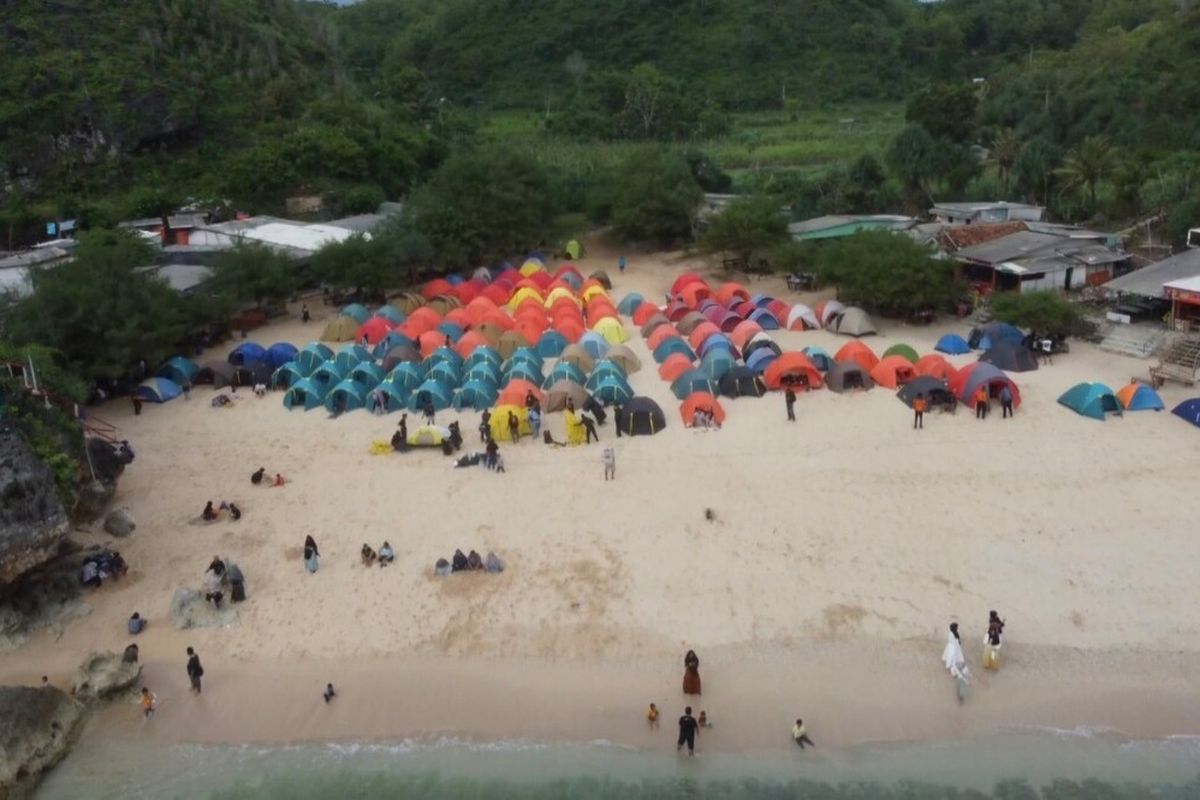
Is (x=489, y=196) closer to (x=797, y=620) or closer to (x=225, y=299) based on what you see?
(x=225, y=299)

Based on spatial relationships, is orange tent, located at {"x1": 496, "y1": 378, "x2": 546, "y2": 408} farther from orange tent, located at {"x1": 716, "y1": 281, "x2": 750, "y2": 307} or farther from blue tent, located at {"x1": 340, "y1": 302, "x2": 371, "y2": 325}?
orange tent, located at {"x1": 716, "y1": 281, "x2": 750, "y2": 307}

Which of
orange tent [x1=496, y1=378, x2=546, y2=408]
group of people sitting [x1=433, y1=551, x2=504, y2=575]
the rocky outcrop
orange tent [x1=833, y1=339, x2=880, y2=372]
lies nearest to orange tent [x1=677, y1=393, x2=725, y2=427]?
orange tent [x1=496, y1=378, x2=546, y2=408]

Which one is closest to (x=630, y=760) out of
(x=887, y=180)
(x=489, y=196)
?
(x=489, y=196)

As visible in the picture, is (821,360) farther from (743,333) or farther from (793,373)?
(743,333)

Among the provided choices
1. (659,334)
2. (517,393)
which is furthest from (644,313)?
(517,393)

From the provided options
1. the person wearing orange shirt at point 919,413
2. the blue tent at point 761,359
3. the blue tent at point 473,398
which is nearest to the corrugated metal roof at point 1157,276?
the person wearing orange shirt at point 919,413

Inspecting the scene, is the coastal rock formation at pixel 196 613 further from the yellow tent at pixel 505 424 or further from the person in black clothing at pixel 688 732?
the person in black clothing at pixel 688 732
